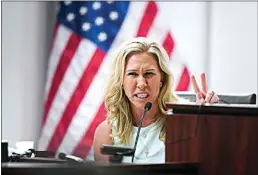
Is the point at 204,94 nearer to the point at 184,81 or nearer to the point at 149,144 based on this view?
the point at 149,144

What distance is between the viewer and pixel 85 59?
3053 millimetres

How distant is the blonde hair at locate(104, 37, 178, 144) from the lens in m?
1.78

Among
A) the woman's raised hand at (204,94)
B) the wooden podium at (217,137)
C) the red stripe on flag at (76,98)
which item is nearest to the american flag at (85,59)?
the red stripe on flag at (76,98)

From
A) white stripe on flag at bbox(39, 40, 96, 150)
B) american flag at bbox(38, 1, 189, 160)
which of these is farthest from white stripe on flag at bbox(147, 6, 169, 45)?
white stripe on flag at bbox(39, 40, 96, 150)

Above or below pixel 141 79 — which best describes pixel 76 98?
above

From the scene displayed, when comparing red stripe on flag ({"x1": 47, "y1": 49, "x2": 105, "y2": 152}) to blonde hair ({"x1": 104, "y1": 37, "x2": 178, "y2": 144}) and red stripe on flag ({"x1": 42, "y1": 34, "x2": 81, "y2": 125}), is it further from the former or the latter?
blonde hair ({"x1": 104, "y1": 37, "x2": 178, "y2": 144})

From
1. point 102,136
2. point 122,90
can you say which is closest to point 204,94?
point 122,90

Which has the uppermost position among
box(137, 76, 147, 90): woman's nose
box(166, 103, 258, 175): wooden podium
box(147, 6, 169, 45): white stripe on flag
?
box(147, 6, 169, 45): white stripe on flag

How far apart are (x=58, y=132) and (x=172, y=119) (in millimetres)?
1939

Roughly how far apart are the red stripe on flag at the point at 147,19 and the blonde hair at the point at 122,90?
1.18 meters

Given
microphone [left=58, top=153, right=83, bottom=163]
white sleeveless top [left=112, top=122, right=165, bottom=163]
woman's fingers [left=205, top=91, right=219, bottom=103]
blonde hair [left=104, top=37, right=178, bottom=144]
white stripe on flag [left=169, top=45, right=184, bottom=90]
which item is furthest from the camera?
white stripe on flag [left=169, top=45, right=184, bottom=90]

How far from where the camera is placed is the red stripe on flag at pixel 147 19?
119 inches

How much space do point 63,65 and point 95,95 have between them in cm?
29

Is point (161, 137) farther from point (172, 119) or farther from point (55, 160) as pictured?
point (55, 160)
